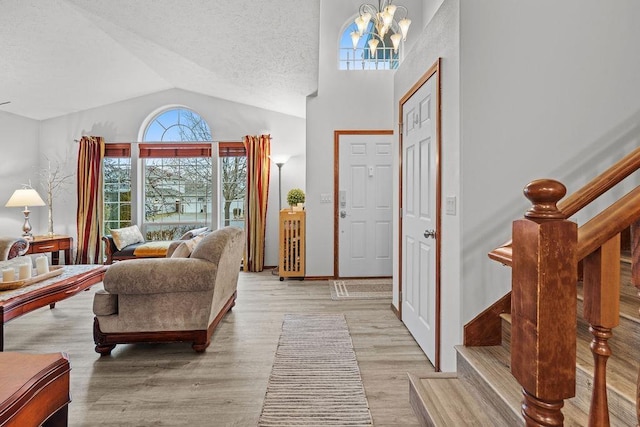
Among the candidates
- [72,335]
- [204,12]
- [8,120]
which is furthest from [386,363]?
[8,120]

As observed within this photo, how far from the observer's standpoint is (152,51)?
4180 millimetres

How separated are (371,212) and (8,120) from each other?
543 cm

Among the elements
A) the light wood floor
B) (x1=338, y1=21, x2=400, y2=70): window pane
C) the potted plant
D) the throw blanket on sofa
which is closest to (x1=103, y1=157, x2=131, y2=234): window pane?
the throw blanket on sofa

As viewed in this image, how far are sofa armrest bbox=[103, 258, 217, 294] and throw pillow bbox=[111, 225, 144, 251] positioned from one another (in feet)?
9.62

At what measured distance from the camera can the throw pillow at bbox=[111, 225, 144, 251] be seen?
16.5 feet

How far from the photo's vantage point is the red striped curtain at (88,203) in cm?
538

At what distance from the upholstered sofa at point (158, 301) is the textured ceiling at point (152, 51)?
2205 mm

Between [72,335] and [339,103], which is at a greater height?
[339,103]

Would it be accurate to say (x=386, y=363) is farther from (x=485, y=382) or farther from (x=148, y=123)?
(x=148, y=123)

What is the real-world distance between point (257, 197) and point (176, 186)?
149 cm

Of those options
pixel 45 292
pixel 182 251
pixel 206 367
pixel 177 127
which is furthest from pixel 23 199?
pixel 206 367

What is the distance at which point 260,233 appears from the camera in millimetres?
5398

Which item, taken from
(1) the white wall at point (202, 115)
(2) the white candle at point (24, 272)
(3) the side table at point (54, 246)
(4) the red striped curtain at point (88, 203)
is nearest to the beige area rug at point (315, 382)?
(2) the white candle at point (24, 272)

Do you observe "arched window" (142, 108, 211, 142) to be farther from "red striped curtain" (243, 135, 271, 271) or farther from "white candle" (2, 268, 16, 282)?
"white candle" (2, 268, 16, 282)
